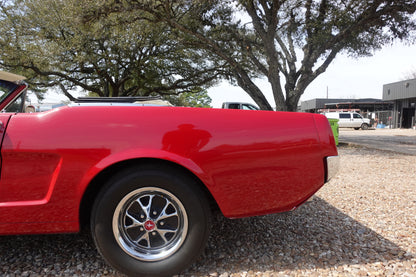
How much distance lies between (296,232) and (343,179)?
293cm

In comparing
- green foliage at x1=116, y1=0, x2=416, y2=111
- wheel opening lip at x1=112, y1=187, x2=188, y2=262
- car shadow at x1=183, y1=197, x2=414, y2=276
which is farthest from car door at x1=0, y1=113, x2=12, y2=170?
green foliage at x1=116, y1=0, x2=416, y2=111

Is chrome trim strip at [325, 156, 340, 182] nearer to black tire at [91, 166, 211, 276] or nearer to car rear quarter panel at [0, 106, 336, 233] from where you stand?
car rear quarter panel at [0, 106, 336, 233]

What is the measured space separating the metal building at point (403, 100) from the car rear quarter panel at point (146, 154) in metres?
32.1

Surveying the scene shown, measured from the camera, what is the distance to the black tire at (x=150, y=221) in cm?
193

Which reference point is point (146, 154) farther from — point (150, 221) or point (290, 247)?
point (290, 247)

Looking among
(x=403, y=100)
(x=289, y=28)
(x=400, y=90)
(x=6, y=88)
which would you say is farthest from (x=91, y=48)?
(x=403, y=100)

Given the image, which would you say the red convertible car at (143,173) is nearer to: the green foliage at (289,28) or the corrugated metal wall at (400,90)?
the green foliage at (289,28)

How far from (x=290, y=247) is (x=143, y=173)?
1449 mm

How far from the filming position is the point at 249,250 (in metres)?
2.45

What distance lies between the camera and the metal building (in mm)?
28469

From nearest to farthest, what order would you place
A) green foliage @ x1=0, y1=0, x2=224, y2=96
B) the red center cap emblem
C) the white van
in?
the red center cap emblem
green foliage @ x1=0, y1=0, x2=224, y2=96
the white van

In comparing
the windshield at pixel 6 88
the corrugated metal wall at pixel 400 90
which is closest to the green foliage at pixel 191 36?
the windshield at pixel 6 88

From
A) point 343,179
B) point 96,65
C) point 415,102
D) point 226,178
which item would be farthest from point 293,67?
point 415,102

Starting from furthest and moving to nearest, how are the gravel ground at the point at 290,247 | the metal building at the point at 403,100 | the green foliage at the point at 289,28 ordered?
the metal building at the point at 403,100 → the green foliage at the point at 289,28 → the gravel ground at the point at 290,247
